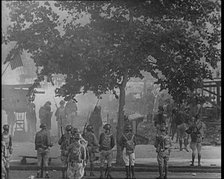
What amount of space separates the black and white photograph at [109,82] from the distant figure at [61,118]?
1.4 inches

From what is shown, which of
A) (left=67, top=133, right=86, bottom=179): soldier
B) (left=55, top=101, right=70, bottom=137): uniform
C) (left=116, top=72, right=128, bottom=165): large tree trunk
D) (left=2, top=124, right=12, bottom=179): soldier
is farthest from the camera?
(left=116, top=72, right=128, bottom=165): large tree trunk

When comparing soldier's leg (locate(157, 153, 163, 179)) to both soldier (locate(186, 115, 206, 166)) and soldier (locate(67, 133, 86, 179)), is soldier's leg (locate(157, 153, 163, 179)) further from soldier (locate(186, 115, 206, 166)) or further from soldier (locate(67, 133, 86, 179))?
soldier (locate(67, 133, 86, 179))

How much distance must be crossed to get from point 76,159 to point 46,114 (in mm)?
1936

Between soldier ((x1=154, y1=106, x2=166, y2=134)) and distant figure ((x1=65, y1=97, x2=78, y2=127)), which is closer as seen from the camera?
distant figure ((x1=65, y1=97, x2=78, y2=127))

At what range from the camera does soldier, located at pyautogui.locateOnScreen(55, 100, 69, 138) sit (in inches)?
472

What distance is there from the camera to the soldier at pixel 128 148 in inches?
→ 463

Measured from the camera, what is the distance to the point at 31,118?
12547 mm

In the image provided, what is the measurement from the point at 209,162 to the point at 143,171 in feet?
6.15

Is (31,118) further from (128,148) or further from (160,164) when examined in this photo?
(160,164)

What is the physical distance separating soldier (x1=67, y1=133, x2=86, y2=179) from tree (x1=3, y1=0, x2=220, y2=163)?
1.55m

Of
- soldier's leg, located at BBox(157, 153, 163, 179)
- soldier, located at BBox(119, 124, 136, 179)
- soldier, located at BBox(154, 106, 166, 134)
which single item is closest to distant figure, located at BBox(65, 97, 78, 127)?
soldier, located at BBox(119, 124, 136, 179)

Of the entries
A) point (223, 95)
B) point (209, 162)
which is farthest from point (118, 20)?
point (209, 162)

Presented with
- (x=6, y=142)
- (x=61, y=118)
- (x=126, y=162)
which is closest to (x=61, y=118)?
(x=61, y=118)

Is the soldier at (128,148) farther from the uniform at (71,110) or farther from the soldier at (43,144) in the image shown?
the soldier at (43,144)
